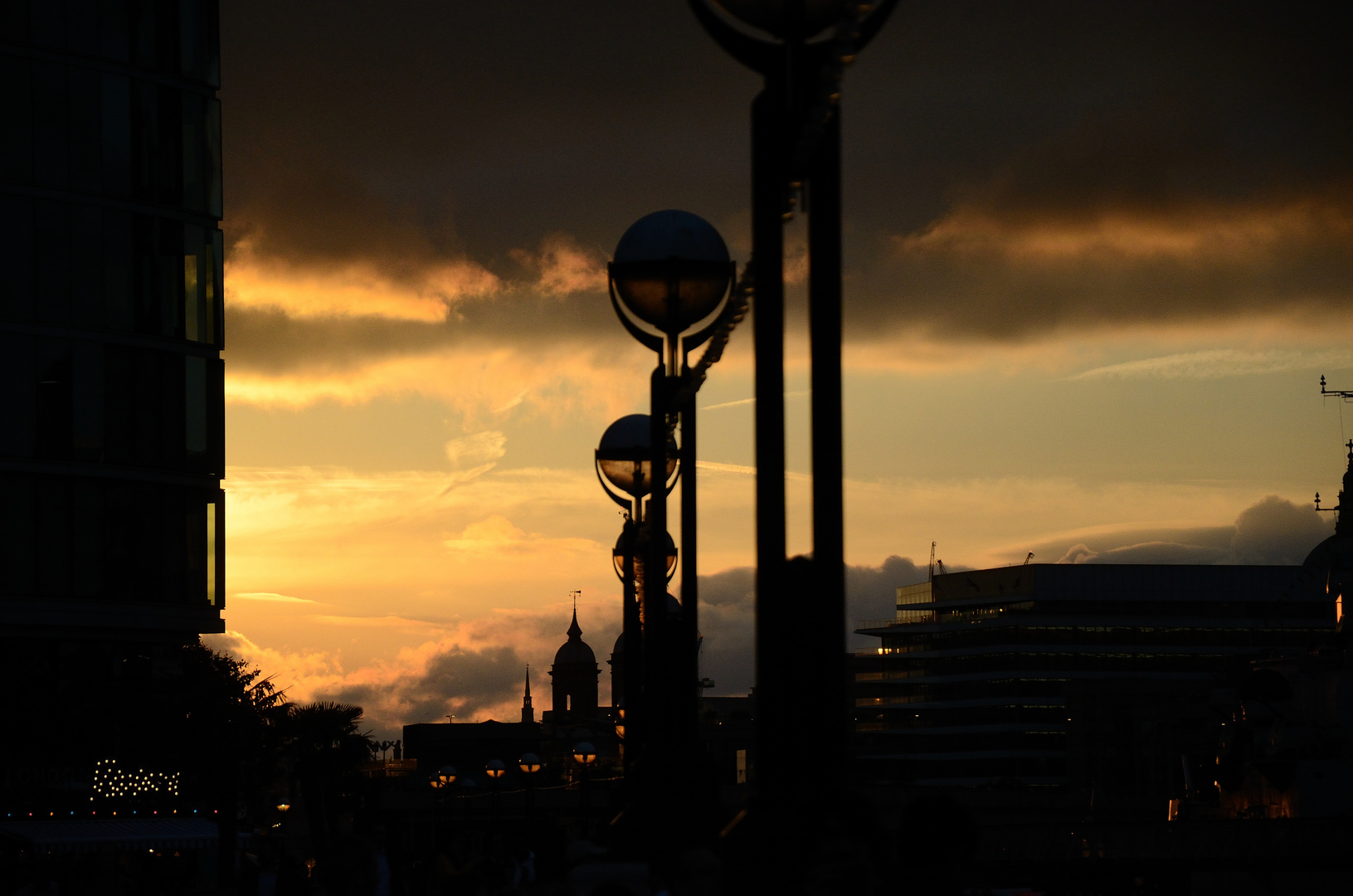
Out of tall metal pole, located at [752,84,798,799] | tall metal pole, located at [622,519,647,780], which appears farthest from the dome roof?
tall metal pole, located at [752,84,798,799]

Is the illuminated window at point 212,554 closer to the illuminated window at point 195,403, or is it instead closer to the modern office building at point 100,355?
the modern office building at point 100,355

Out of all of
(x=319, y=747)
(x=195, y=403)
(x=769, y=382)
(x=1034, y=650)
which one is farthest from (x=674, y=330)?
(x=1034, y=650)

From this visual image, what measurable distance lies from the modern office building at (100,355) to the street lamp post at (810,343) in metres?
45.5

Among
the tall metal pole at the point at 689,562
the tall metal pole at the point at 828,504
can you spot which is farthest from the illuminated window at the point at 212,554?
the tall metal pole at the point at 828,504

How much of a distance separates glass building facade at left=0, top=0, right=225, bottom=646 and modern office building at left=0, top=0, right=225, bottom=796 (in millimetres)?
55

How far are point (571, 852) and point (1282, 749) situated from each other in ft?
182

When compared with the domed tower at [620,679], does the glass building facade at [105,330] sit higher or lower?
higher

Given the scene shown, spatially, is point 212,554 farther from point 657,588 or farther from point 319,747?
point 657,588

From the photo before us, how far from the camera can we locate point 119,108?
5238cm

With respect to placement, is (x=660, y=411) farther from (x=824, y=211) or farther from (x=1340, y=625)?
(x=1340, y=625)

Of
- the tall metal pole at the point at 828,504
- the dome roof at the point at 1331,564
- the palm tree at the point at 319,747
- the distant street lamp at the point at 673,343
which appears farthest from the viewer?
the dome roof at the point at 1331,564

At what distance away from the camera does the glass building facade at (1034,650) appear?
149 meters

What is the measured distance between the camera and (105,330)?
2064 inches

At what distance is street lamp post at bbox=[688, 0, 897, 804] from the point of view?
6.85 meters
